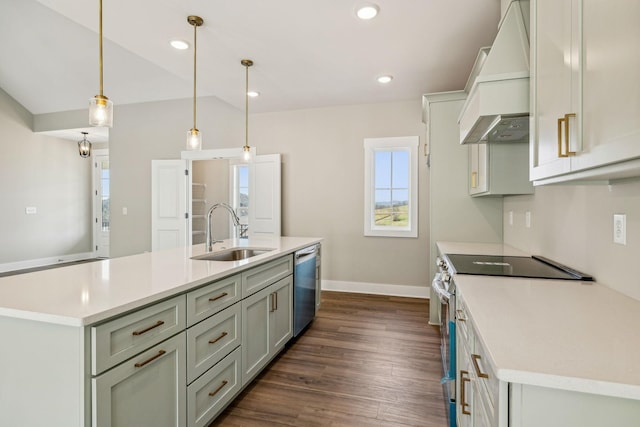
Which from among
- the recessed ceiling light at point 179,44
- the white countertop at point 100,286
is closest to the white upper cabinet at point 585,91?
the white countertop at point 100,286

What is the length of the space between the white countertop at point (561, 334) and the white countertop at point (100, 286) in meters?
1.24

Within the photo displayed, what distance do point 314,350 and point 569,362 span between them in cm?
237

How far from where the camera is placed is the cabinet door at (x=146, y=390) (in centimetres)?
117

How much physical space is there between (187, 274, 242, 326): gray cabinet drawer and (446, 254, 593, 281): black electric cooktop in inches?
51.4

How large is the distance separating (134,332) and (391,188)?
3.93 m

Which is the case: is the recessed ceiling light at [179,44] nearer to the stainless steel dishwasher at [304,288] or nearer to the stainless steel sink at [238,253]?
the stainless steel sink at [238,253]

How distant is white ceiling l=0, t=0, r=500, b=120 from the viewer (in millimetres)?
2553

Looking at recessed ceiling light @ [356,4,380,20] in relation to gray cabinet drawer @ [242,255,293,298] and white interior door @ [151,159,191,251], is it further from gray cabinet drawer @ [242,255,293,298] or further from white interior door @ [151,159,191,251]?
white interior door @ [151,159,191,251]

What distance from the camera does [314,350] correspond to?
2.87 meters

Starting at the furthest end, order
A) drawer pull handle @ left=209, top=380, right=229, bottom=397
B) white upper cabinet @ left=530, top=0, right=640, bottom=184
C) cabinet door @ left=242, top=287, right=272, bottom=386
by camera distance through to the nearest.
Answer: cabinet door @ left=242, top=287, right=272, bottom=386, drawer pull handle @ left=209, top=380, right=229, bottom=397, white upper cabinet @ left=530, top=0, right=640, bottom=184

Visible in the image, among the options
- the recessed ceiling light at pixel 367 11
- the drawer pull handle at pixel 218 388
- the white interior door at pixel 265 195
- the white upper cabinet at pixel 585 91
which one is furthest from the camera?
the white interior door at pixel 265 195

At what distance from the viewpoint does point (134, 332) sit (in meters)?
1.29

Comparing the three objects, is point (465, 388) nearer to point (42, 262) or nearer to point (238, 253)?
point (238, 253)

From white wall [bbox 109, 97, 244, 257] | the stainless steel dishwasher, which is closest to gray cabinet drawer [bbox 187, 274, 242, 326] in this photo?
the stainless steel dishwasher
